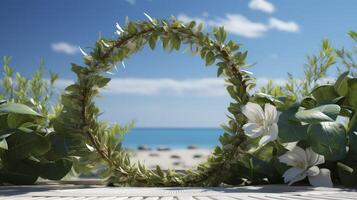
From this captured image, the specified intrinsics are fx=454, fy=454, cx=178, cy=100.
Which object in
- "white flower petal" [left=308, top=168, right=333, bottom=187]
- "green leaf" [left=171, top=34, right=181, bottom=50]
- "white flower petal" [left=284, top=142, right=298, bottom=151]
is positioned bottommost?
"white flower petal" [left=308, top=168, right=333, bottom=187]

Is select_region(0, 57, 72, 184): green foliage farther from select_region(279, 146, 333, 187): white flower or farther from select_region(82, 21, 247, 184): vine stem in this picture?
select_region(279, 146, 333, 187): white flower

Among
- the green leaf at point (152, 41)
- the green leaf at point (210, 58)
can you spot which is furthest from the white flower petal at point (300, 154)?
the green leaf at point (152, 41)

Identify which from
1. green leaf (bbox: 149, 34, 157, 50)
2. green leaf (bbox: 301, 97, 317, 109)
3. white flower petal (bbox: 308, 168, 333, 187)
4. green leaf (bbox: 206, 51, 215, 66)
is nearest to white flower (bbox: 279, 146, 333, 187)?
white flower petal (bbox: 308, 168, 333, 187)

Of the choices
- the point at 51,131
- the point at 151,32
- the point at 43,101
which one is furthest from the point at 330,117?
the point at 43,101

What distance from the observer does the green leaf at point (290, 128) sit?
98cm

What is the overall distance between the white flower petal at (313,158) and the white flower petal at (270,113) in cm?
11

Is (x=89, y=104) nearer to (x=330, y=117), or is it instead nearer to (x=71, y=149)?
(x=71, y=149)

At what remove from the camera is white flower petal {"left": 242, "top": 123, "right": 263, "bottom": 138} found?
3.40 feet

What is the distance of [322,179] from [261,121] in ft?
0.60

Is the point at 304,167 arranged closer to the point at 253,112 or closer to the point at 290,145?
the point at 290,145

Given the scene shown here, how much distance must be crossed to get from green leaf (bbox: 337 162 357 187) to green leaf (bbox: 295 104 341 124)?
0.47ft

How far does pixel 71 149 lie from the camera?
116cm

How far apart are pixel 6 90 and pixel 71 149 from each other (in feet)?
2.55

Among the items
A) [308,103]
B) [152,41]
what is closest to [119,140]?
[152,41]
